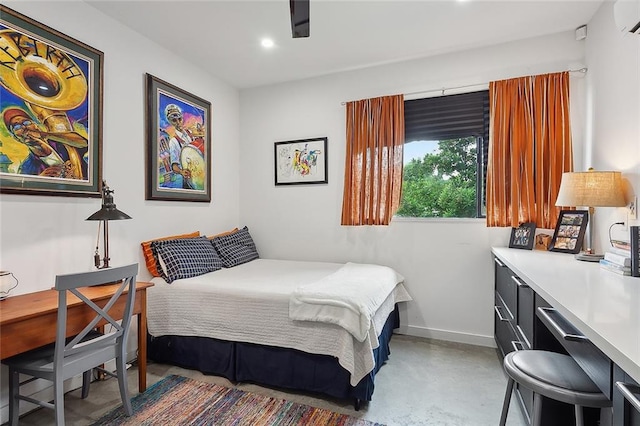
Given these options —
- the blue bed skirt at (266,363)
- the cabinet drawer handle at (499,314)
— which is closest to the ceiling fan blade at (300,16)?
the blue bed skirt at (266,363)

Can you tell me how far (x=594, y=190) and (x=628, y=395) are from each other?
1662 mm

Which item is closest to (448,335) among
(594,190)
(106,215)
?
(594,190)

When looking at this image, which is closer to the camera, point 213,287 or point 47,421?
point 47,421

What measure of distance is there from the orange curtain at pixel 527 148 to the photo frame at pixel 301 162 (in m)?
1.65

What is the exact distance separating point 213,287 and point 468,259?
7.46ft

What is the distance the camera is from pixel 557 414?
1.34m

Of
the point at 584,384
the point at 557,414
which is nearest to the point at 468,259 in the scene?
the point at 557,414

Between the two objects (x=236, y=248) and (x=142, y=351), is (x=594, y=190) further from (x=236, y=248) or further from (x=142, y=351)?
(x=142, y=351)

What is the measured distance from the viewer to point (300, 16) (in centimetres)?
157

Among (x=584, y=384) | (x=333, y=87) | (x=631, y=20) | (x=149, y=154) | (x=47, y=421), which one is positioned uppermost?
(x=333, y=87)

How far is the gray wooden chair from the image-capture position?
1600 millimetres

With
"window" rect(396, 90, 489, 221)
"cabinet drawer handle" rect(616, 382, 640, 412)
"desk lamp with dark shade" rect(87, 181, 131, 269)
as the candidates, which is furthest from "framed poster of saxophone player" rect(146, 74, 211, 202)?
"cabinet drawer handle" rect(616, 382, 640, 412)

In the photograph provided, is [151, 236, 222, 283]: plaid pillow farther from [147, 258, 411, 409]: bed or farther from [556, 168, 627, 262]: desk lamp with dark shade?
[556, 168, 627, 262]: desk lamp with dark shade

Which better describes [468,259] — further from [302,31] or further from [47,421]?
[47,421]
